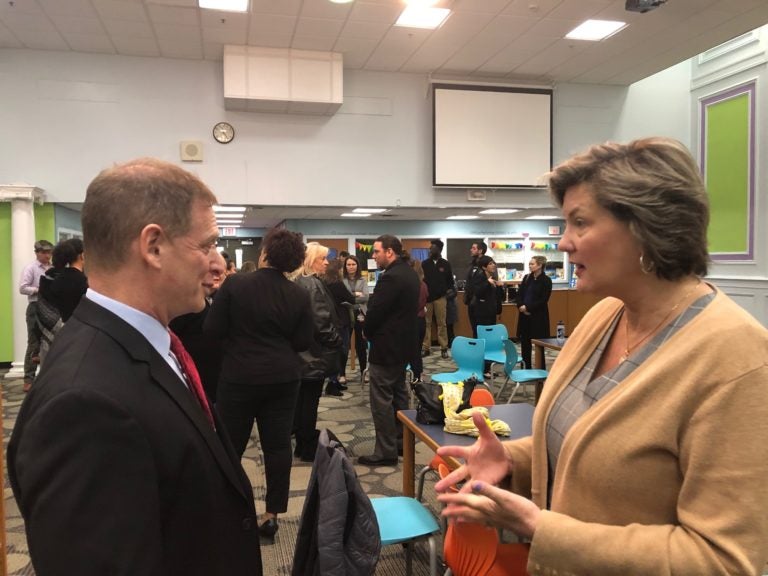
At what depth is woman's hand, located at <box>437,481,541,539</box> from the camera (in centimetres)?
105

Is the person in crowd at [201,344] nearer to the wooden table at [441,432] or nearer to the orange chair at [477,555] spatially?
the wooden table at [441,432]

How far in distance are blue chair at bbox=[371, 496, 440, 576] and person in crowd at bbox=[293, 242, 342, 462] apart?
5.38 feet

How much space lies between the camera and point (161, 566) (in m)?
0.85

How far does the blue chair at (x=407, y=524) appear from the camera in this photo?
2.12 metres

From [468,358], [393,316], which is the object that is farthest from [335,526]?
[468,358]

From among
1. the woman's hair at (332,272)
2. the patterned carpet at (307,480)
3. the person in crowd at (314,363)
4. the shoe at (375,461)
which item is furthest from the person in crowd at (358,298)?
the shoe at (375,461)

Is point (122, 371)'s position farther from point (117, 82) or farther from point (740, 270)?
point (740, 270)

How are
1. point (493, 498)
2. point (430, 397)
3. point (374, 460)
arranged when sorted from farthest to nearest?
point (374, 460) < point (430, 397) < point (493, 498)

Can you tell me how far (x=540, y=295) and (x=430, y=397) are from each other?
4.29 meters

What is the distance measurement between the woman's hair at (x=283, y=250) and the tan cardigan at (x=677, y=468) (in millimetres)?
2249

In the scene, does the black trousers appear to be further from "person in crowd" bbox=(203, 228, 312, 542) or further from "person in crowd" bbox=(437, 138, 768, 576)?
"person in crowd" bbox=(437, 138, 768, 576)

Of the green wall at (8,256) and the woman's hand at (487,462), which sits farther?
the green wall at (8,256)

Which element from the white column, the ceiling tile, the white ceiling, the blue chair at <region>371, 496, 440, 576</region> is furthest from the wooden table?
the white column

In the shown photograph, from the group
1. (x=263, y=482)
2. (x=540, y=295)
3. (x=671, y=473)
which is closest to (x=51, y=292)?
(x=263, y=482)
